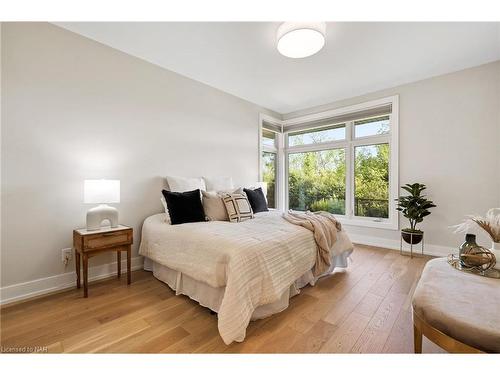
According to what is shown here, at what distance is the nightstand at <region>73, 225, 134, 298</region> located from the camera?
200 centimetres

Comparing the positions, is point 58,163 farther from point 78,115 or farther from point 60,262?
point 60,262

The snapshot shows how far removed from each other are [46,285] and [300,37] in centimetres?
335

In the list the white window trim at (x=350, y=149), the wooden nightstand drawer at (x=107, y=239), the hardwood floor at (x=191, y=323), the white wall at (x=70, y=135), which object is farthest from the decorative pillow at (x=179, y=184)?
the white window trim at (x=350, y=149)

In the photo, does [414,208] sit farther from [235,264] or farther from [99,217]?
[99,217]

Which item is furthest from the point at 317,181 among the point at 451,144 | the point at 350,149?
the point at 451,144

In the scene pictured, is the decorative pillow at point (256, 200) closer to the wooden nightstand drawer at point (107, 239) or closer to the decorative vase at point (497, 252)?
the wooden nightstand drawer at point (107, 239)

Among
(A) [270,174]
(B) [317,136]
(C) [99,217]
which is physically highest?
(B) [317,136]

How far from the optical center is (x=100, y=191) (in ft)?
6.90

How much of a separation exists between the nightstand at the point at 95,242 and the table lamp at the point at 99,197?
98 mm

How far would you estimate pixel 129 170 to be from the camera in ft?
8.79

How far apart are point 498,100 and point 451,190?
122 centimetres

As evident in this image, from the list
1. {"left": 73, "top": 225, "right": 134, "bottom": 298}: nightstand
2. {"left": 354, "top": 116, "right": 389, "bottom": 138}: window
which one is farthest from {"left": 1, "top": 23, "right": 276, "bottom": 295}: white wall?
{"left": 354, "top": 116, "right": 389, "bottom": 138}: window

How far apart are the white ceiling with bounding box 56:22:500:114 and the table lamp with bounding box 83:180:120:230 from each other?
1576mm
